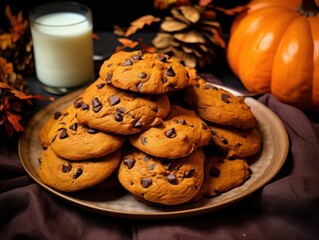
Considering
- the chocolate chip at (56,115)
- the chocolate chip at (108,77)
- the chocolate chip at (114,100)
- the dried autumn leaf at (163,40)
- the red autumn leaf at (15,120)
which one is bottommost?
the red autumn leaf at (15,120)

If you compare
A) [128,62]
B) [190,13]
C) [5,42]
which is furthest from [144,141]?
[5,42]

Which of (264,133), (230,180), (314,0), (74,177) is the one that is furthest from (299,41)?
(74,177)

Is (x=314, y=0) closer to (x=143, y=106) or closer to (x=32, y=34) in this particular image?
(x=143, y=106)

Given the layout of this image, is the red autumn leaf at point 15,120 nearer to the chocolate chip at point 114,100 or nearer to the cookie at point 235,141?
the chocolate chip at point 114,100

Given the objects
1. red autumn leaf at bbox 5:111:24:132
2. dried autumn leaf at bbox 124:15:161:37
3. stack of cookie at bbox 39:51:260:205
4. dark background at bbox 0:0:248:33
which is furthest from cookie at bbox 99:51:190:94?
dark background at bbox 0:0:248:33

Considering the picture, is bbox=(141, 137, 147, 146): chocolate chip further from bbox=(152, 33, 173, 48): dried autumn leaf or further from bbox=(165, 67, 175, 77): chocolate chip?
bbox=(152, 33, 173, 48): dried autumn leaf

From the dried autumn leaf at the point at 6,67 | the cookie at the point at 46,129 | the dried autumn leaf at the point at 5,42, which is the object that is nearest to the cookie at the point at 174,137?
the cookie at the point at 46,129
